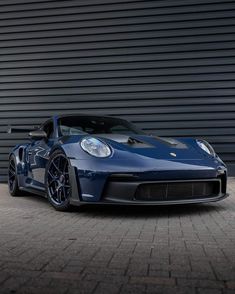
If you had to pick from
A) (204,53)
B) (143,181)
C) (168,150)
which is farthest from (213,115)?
(143,181)

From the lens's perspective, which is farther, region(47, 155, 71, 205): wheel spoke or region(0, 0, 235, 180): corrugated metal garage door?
region(0, 0, 235, 180): corrugated metal garage door

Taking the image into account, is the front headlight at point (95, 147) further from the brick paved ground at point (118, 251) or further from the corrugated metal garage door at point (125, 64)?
the corrugated metal garage door at point (125, 64)

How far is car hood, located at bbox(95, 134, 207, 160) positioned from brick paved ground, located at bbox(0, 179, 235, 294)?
0.64m

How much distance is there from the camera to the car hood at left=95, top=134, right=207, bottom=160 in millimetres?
4836

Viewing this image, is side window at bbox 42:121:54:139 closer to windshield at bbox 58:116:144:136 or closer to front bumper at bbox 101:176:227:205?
windshield at bbox 58:116:144:136

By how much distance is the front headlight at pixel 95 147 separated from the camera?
4758mm

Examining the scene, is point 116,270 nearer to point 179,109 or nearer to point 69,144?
point 69,144

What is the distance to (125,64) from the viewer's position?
8469 mm

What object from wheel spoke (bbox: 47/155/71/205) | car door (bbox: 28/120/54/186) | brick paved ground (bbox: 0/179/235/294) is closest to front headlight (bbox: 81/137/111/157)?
wheel spoke (bbox: 47/155/71/205)

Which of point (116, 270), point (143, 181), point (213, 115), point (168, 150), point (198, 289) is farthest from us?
point (213, 115)

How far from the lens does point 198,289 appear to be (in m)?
2.33

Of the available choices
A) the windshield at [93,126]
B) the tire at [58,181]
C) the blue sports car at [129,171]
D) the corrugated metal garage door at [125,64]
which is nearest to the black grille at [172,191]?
the blue sports car at [129,171]

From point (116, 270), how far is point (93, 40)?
6566 millimetres

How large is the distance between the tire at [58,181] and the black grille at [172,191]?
824 millimetres
